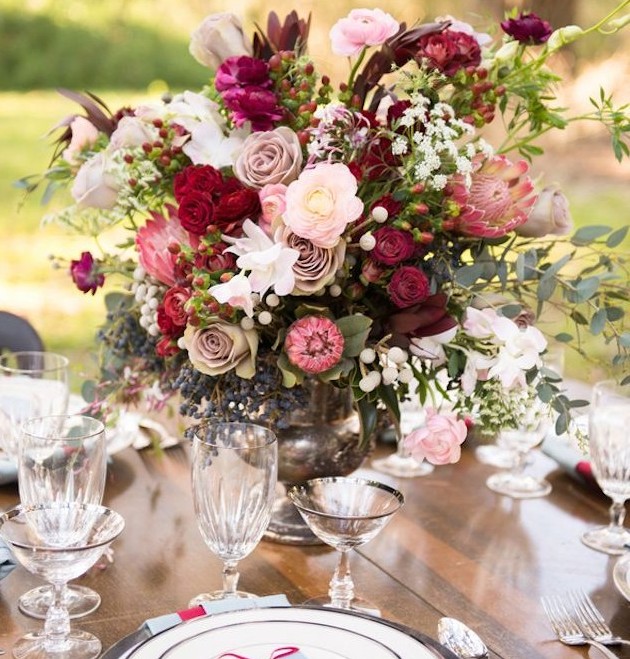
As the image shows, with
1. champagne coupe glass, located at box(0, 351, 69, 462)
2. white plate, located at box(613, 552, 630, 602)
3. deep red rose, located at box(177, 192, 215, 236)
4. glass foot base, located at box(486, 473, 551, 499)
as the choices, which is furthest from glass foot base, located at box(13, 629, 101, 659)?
glass foot base, located at box(486, 473, 551, 499)

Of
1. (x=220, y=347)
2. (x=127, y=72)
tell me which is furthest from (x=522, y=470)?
(x=127, y=72)

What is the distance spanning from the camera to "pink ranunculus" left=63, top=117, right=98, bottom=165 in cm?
140

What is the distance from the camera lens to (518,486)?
1529 millimetres

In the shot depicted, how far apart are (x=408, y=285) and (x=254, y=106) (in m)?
0.27

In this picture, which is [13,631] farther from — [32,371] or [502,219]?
[502,219]

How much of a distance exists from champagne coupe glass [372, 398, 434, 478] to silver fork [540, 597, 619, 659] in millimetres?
386

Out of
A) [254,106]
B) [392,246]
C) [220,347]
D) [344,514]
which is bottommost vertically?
[344,514]

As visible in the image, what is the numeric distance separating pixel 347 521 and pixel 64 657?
0.96 feet

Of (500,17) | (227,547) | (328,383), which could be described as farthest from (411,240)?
(500,17)

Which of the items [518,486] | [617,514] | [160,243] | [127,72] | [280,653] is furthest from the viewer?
[127,72]

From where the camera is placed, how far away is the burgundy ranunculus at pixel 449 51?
4.01 feet

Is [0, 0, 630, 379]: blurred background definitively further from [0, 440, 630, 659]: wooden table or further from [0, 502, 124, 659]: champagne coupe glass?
[0, 502, 124, 659]: champagne coupe glass

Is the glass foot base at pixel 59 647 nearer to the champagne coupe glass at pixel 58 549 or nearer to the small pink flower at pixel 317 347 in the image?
the champagne coupe glass at pixel 58 549

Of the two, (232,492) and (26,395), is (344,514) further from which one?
(26,395)
